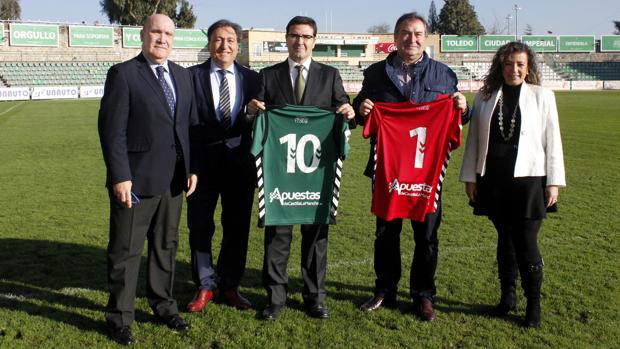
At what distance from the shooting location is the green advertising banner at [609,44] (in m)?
68.8

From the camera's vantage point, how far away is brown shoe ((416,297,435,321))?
4.54 metres

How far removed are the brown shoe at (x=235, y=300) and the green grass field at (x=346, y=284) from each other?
91 millimetres

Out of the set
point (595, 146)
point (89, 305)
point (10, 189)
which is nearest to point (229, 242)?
point (89, 305)

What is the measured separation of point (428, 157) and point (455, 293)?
1326 mm

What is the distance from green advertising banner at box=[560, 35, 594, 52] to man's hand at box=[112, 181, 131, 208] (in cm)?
7451

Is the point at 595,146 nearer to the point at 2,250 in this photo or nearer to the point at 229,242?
the point at 229,242

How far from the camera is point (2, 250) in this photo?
641cm

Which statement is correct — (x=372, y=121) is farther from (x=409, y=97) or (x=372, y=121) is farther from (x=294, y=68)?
(x=294, y=68)

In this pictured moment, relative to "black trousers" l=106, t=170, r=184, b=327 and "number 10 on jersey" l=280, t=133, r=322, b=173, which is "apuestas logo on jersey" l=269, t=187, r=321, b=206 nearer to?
"number 10 on jersey" l=280, t=133, r=322, b=173

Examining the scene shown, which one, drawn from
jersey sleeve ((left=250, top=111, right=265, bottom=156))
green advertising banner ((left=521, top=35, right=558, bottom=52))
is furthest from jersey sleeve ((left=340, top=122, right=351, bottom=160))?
green advertising banner ((left=521, top=35, right=558, bottom=52))

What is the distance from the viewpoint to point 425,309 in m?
4.61

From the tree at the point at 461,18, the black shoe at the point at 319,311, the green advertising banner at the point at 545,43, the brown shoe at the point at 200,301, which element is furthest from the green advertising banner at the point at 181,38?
the black shoe at the point at 319,311

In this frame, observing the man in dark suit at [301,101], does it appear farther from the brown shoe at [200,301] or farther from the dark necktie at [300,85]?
the brown shoe at [200,301]

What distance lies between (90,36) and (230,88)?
52.6m
